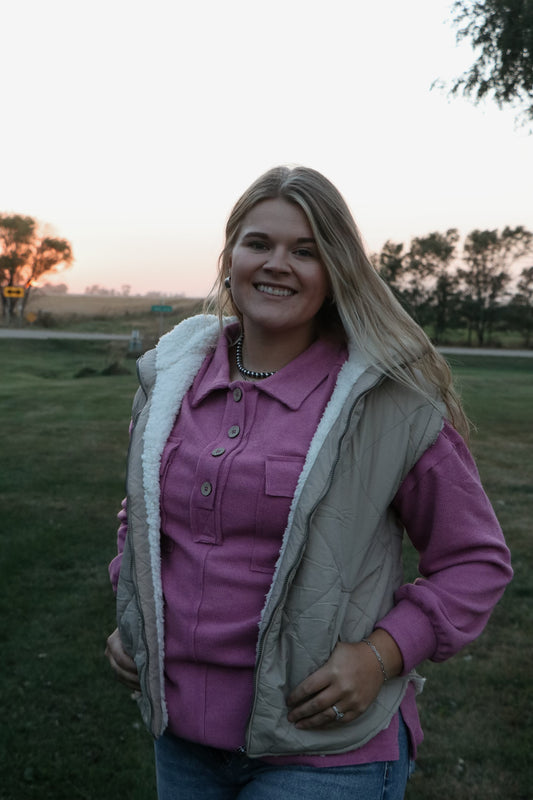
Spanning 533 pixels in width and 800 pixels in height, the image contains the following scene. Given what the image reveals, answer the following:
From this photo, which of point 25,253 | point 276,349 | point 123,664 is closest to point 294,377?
point 276,349

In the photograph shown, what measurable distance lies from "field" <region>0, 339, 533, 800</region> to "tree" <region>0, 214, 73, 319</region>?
4638 centimetres

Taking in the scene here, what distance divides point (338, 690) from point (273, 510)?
406 mm

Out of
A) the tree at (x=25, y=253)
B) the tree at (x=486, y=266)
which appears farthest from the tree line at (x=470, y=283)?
the tree at (x=25, y=253)

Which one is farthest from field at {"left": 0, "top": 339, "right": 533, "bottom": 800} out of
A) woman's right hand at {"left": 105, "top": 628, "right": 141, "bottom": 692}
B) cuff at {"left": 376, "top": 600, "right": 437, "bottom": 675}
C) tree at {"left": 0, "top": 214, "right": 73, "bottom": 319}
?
tree at {"left": 0, "top": 214, "right": 73, "bottom": 319}

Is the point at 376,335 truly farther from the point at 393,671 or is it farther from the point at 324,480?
the point at 393,671

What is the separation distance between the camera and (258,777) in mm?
1716

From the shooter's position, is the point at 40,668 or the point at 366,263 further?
the point at 40,668

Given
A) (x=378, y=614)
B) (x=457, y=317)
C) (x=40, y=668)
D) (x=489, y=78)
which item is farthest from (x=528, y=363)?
(x=378, y=614)

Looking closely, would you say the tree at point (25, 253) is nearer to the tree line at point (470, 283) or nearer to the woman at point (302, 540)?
the tree line at point (470, 283)

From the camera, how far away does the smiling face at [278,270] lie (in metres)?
1.91

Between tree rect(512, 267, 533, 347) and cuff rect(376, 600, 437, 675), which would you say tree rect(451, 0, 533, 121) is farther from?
tree rect(512, 267, 533, 347)

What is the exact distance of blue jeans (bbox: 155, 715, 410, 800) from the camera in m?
1.65

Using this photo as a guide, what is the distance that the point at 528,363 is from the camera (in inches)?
1216

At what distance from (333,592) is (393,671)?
10.3 inches
